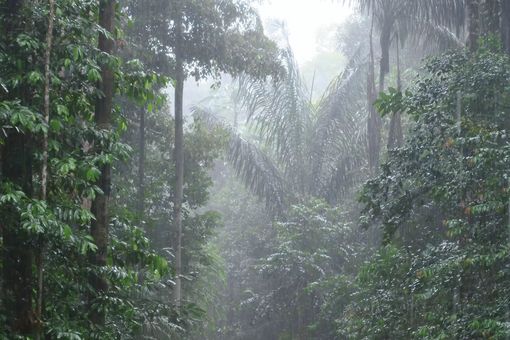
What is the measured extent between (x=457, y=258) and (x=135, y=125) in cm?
799

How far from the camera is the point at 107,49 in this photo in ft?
22.8

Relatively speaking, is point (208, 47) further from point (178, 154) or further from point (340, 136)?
point (340, 136)

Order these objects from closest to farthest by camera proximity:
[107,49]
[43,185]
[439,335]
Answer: [43,185] < [107,49] < [439,335]

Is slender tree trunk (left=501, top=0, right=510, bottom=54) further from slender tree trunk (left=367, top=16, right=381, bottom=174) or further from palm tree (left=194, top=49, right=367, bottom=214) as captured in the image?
palm tree (left=194, top=49, right=367, bottom=214)

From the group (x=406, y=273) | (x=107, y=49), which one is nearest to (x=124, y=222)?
(x=107, y=49)

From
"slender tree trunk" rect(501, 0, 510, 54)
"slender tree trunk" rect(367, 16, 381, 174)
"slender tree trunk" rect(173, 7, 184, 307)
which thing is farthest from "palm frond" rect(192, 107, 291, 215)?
"slender tree trunk" rect(501, 0, 510, 54)

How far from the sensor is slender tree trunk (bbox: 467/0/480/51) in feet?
36.2

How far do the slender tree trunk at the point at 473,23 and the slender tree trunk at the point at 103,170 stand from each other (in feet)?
19.5

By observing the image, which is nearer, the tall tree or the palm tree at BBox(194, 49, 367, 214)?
the tall tree

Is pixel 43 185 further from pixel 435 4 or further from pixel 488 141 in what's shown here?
pixel 435 4

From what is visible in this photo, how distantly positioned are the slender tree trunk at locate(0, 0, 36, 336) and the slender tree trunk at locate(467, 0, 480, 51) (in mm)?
7022

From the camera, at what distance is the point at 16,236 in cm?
581

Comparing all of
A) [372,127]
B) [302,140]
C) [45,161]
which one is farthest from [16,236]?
[302,140]

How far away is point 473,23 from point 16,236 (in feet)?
26.2
